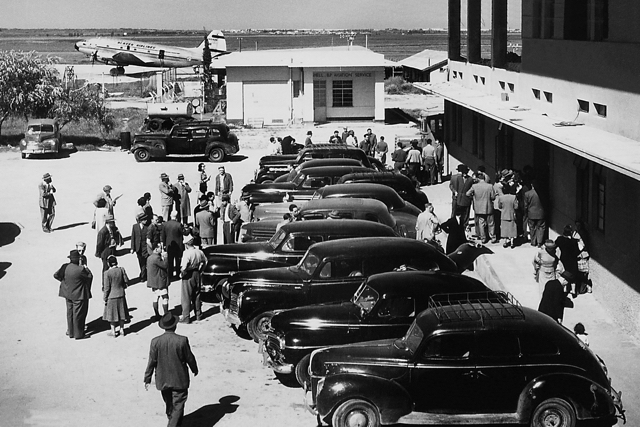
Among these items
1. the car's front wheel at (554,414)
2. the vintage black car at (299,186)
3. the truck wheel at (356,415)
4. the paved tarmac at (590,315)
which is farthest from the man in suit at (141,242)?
the car's front wheel at (554,414)

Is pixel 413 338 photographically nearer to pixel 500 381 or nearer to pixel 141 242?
Result: pixel 500 381

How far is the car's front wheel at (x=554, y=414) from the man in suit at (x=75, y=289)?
720 centimetres

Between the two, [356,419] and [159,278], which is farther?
[159,278]

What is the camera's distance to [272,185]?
73.1 feet

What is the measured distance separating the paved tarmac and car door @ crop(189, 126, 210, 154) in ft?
49.9

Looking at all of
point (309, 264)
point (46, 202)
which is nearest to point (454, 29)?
point (46, 202)

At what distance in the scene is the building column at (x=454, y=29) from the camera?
1261 inches

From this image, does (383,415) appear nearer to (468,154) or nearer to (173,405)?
(173,405)

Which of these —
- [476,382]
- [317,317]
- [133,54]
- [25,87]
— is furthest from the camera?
[133,54]

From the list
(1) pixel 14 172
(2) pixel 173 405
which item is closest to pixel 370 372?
(2) pixel 173 405

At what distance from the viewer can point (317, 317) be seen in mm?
11805

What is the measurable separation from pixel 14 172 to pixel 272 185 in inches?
538

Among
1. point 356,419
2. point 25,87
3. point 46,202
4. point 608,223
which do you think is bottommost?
point 356,419

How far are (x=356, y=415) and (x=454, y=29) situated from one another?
984 inches
